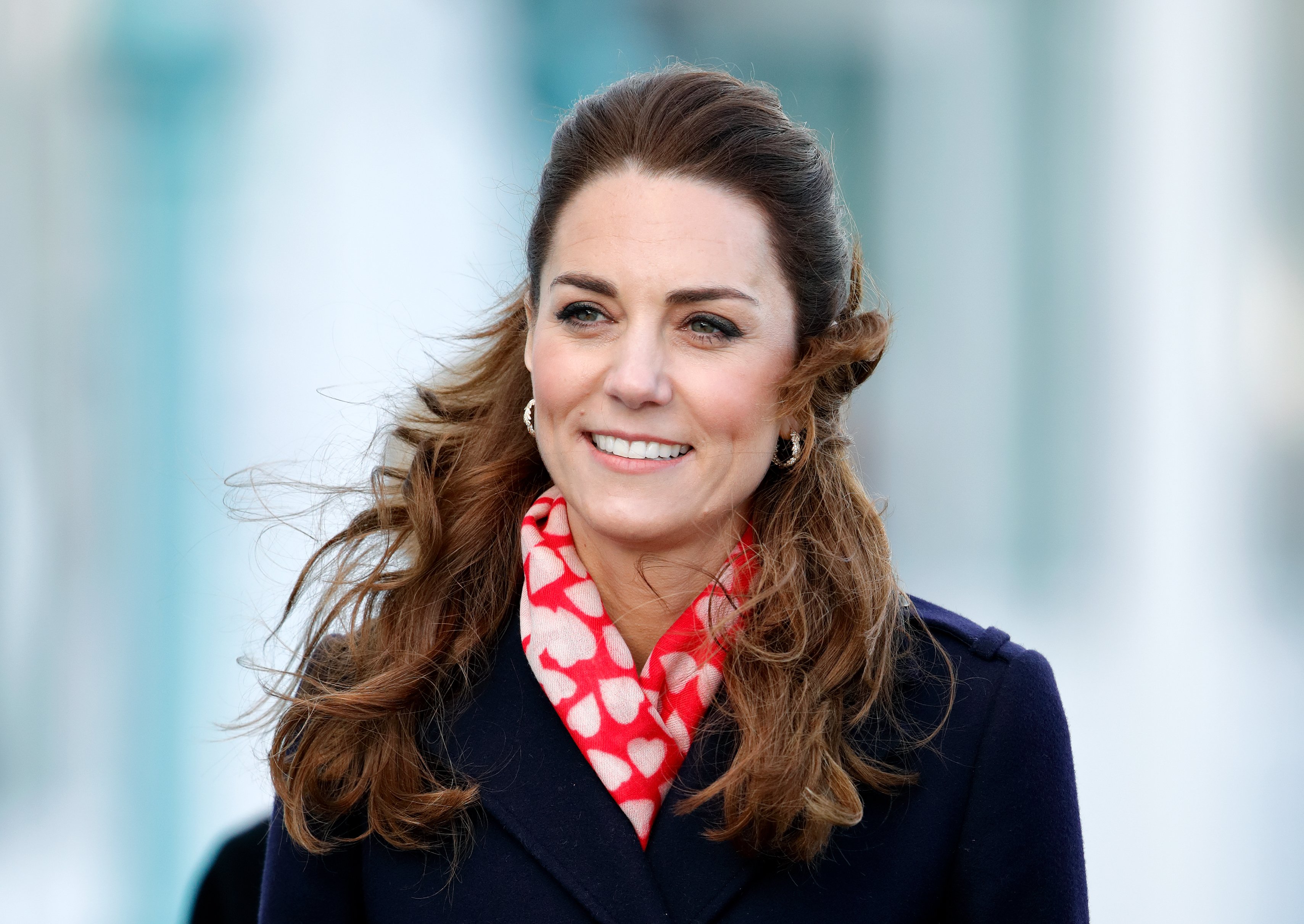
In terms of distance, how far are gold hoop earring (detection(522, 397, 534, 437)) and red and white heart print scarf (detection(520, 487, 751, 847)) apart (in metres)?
0.22

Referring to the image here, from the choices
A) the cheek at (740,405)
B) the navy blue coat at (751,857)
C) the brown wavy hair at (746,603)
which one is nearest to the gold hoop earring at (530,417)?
the brown wavy hair at (746,603)

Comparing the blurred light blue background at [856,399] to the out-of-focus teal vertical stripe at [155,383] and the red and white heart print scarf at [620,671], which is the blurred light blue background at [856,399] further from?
the red and white heart print scarf at [620,671]

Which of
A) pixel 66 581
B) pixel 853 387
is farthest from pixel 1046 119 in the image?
pixel 66 581

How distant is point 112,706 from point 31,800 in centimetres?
32

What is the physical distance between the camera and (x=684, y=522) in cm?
179

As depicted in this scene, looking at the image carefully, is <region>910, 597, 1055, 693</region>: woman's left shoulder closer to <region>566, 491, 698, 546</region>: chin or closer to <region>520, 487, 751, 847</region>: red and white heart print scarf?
<region>520, 487, 751, 847</region>: red and white heart print scarf

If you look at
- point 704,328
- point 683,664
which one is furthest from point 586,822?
point 704,328

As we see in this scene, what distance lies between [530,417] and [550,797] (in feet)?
2.15

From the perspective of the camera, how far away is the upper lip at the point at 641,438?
1731 millimetres

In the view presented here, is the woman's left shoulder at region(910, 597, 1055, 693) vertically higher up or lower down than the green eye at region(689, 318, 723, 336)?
lower down

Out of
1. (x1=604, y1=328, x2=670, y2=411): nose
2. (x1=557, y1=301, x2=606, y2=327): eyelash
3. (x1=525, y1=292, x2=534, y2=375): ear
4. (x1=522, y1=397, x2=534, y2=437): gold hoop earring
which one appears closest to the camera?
(x1=604, y1=328, x2=670, y2=411): nose

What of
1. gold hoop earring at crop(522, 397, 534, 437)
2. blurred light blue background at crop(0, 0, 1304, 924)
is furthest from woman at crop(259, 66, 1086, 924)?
blurred light blue background at crop(0, 0, 1304, 924)

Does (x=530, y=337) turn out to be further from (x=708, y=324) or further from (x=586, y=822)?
(x=586, y=822)

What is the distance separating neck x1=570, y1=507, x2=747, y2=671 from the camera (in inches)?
74.2
